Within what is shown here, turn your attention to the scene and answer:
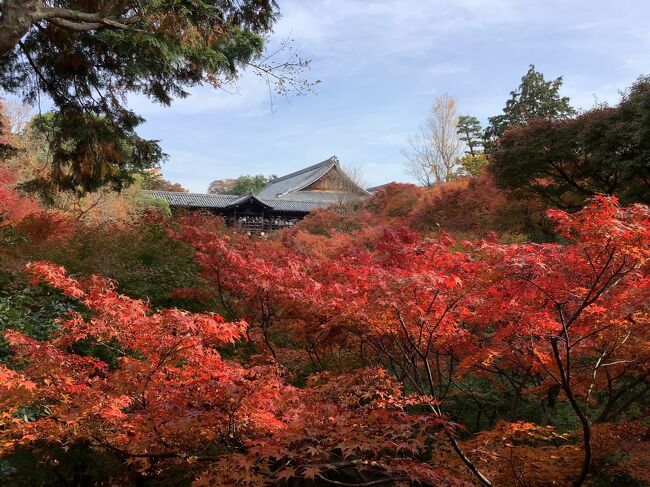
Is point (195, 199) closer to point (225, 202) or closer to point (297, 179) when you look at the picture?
point (225, 202)

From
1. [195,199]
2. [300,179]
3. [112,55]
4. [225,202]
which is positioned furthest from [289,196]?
[112,55]

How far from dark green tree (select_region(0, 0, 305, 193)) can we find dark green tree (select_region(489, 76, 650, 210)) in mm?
8790

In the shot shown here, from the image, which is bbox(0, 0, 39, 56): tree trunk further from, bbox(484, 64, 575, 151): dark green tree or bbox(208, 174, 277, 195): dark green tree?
bbox(208, 174, 277, 195): dark green tree

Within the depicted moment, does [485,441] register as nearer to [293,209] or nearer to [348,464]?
[348,464]

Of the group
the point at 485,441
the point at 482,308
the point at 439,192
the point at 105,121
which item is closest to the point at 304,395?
the point at 485,441

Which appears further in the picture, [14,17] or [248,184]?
[248,184]

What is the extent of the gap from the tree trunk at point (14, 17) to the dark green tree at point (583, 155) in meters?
10.9

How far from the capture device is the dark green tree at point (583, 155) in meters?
11.3

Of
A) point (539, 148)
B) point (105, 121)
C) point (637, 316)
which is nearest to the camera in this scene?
point (637, 316)

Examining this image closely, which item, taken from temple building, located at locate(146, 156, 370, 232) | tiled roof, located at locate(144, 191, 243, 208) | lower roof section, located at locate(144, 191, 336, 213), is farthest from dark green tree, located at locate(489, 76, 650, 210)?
tiled roof, located at locate(144, 191, 243, 208)

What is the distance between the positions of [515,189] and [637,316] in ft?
38.0

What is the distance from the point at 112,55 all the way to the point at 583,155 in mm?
12255

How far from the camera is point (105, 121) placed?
7.54 m

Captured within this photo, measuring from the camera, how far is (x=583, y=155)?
13609 mm
